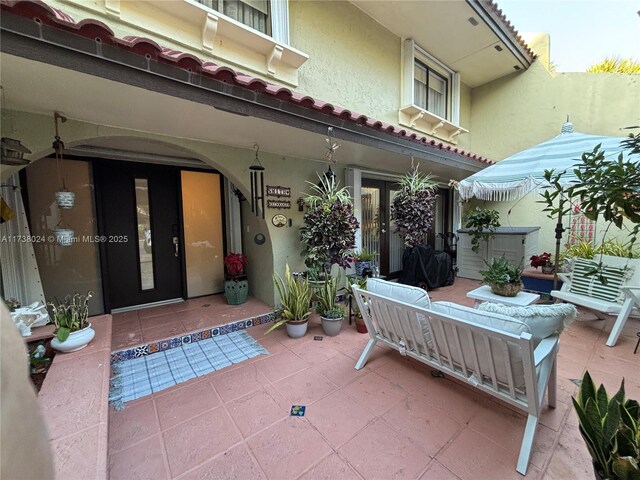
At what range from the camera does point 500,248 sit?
558cm

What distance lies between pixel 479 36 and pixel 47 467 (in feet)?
23.7

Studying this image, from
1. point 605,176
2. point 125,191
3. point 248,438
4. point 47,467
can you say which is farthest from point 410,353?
point 125,191

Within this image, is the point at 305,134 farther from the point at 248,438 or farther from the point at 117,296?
the point at 117,296

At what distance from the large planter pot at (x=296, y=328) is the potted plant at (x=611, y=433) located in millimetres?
2483

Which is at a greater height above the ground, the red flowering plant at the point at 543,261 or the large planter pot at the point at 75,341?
the red flowering plant at the point at 543,261

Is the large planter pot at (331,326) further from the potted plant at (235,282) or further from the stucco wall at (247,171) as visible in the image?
the potted plant at (235,282)

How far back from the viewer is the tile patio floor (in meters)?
1.60

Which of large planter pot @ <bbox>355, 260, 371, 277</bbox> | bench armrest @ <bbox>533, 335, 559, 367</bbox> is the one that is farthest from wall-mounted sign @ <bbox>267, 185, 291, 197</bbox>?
bench armrest @ <bbox>533, 335, 559, 367</bbox>

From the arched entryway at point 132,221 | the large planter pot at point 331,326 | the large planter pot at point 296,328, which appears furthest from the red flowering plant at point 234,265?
the large planter pot at point 331,326

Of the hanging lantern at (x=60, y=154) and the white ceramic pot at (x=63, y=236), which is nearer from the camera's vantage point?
the hanging lantern at (x=60, y=154)

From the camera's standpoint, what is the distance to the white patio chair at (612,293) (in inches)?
120

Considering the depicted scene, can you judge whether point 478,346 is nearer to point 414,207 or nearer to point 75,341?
point 414,207

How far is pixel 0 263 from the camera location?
2.44 meters

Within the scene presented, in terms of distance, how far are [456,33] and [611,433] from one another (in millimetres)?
6186
